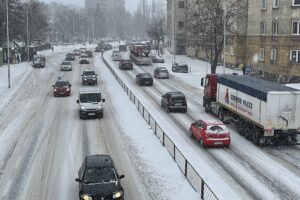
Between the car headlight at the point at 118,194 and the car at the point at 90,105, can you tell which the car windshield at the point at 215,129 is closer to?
the car headlight at the point at 118,194

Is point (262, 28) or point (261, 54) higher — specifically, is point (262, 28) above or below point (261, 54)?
above

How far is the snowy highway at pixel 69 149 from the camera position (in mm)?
21750

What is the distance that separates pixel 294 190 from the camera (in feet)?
71.4

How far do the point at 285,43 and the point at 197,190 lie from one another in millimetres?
43233

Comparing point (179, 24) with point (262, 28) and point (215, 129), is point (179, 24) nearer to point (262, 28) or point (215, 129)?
point (262, 28)

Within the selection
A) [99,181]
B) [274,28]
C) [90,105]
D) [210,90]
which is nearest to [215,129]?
[99,181]

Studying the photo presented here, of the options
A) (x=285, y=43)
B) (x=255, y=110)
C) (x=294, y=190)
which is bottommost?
(x=294, y=190)

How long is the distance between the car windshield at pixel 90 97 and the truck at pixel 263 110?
10323 mm

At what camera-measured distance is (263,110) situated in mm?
28203

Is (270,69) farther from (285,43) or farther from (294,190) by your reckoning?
(294,190)

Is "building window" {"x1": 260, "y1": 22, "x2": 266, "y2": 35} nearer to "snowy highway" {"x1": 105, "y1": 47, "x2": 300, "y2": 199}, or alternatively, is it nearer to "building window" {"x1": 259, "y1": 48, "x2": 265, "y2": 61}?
"building window" {"x1": 259, "y1": 48, "x2": 265, "y2": 61}

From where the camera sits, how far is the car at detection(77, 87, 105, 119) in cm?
3725

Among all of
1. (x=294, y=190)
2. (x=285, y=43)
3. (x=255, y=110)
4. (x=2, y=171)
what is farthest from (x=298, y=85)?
(x=2, y=171)

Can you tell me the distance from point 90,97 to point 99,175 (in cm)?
1902
